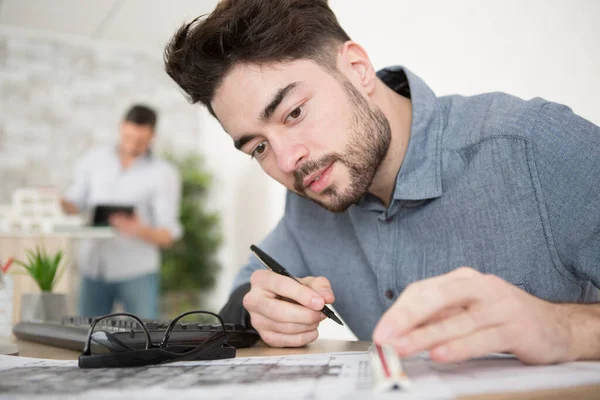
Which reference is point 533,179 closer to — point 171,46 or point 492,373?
point 492,373

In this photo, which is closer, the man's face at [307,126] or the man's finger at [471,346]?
the man's finger at [471,346]

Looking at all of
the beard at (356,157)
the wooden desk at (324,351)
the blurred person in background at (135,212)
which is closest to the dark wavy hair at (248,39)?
the beard at (356,157)

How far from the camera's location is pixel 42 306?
1343 mm

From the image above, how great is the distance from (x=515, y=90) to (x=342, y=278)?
1313 mm

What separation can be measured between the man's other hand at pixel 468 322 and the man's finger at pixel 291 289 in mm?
271

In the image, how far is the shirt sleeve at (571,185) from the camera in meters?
0.87

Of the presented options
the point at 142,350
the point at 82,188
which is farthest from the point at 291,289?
the point at 82,188

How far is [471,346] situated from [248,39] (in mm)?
763

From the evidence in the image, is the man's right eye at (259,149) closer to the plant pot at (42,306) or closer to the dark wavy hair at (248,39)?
the dark wavy hair at (248,39)

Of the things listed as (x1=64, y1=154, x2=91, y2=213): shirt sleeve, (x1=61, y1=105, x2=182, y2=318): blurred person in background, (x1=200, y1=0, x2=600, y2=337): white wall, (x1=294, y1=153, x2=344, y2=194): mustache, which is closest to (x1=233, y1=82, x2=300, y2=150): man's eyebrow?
(x1=294, y1=153, x2=344, y2=194): mustache

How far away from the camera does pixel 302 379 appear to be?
0.53 metres

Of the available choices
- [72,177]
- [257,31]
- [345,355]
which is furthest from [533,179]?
[72,177]

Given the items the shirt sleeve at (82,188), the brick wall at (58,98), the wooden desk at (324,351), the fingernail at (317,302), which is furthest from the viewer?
the brick wall at (58,98)

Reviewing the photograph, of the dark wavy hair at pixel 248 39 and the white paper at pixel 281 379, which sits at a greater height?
the dark wavy hair at pixel 248 39
